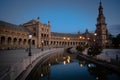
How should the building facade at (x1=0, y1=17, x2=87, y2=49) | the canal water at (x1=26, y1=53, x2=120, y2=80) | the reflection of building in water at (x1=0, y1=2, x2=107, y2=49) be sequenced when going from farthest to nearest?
the reflection of building in water at (x1=0, y1=2, x2=107, y2=49), the building facade at (x1=0, y1=17, x2=87, y2=49), the canal water at (x1=26, y1=53, x2=120, y2=80)

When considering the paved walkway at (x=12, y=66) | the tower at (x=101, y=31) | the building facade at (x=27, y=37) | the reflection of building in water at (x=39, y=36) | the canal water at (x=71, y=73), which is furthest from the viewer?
the tower at (x=101, y=31)

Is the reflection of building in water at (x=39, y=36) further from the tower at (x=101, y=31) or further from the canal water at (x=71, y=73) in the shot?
the canal water at (x=71, y=73)

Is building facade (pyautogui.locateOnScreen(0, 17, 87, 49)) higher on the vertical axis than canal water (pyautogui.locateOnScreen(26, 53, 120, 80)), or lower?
higher

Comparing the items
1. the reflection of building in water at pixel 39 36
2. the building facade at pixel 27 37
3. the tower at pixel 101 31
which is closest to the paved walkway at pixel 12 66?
the building facade at pixel 27 37

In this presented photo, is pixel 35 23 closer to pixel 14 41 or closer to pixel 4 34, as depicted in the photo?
pixel 14 41

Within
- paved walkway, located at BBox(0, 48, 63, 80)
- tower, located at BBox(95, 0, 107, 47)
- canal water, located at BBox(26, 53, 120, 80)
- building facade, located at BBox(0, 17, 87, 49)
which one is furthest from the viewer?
tower, located at BBox(95, 0, 107, 47)

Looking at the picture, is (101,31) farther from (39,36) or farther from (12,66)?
(12,66)

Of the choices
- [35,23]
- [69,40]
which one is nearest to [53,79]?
[35,23]

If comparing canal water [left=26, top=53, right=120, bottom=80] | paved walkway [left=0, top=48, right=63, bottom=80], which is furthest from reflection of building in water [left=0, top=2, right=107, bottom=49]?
canal water [left=26, top=53, right=120, bottom=80]

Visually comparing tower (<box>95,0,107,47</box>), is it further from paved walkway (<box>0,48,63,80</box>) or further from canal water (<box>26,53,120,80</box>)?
paved walkway (<box>0,48,63,80</box>)

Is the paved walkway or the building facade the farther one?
the building facade

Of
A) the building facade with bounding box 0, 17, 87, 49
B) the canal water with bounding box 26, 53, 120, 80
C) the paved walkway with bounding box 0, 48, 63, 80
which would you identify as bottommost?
the canal water with bounding box 26, 53, 120, 80

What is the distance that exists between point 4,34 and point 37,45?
26.3m

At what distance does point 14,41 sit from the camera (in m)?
48.8
